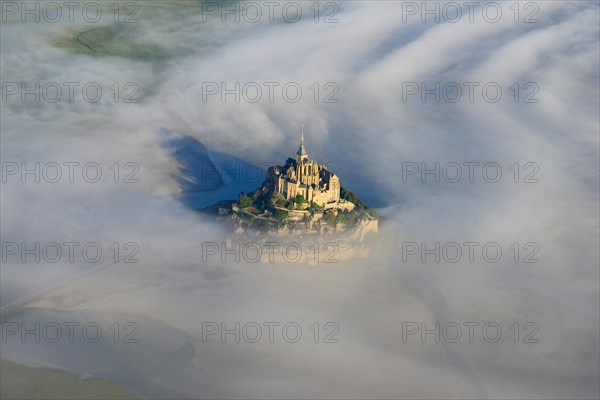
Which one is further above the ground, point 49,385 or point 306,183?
point 306,183

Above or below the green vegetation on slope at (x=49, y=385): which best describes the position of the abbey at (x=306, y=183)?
above

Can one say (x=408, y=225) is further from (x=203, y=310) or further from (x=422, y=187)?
(x=203, y=310)

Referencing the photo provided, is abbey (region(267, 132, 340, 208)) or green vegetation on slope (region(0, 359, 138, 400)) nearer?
green vegetation on slope (region(0, 359, 138, 400))

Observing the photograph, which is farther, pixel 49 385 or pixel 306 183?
pixel 306 183

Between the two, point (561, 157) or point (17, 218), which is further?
point (561, 157)

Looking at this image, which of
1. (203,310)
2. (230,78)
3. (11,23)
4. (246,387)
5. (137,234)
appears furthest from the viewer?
(11,23)

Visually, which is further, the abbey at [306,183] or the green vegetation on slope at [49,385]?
the abbey at [306,183]

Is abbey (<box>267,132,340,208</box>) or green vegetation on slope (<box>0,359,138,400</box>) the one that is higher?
abbey (<box>267,132,340,208</box>)

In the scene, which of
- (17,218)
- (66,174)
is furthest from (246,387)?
(66,174)
